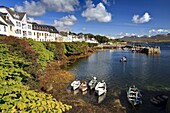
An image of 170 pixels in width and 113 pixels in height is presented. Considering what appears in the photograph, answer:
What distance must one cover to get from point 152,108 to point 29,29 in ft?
210

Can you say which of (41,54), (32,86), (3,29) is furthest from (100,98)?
(3,29)

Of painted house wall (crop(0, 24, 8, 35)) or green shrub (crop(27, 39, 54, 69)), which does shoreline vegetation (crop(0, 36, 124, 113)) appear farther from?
painted house wall (crop(0, 24, 8, 35))

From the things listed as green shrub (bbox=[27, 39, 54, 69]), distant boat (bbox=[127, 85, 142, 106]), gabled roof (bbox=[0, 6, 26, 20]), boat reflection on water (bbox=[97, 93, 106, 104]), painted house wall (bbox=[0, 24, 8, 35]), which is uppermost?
gabled roof (bbox=[0, 6, 26, 20])

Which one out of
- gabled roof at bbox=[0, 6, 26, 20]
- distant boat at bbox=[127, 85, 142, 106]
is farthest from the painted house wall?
distant boat at bbox=[127, 85, 142, 106]

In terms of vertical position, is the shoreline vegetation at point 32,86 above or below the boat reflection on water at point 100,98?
above

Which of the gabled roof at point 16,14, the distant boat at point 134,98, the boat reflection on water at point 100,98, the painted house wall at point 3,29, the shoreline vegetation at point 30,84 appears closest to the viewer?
the shoreline vegetation at point 30,84

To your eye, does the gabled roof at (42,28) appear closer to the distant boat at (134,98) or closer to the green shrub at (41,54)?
the green shrub at (41,54)

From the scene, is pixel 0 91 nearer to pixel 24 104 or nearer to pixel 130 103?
pixel 24 104

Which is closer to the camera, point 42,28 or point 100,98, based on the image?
point 100,98

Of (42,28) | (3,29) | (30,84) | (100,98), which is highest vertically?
(42,28)

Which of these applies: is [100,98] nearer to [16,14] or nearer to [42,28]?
[16,14]

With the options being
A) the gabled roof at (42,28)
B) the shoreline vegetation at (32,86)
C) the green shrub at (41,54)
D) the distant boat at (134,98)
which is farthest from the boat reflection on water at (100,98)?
the gabled roof at (42,28)

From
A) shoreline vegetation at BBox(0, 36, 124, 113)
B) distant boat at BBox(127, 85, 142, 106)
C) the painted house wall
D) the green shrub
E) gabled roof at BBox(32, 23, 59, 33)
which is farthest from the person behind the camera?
gabled roof at BBox(32, 23, 59, 33)

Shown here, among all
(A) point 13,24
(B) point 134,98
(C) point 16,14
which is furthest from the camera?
(C) point 16,14
